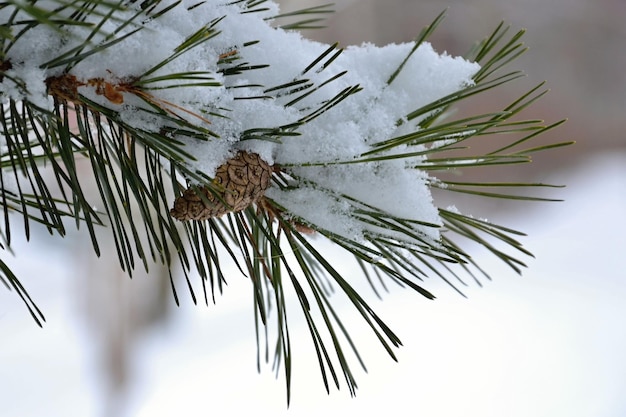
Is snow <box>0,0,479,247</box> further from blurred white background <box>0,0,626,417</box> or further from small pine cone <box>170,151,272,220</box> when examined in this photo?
blurred white background <box>0,0,626,417</box>

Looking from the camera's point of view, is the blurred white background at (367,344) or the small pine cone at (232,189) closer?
the small pine cone at (232,189)

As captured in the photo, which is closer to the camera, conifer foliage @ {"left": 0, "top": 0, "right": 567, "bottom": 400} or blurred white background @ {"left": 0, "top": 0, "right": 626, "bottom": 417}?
conifer foliage @ {"left": 0, "top": 0, "right": 567, "bottom": 400}

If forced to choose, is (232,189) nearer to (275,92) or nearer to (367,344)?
(275,92)

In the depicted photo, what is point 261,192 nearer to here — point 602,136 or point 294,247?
point 294,247

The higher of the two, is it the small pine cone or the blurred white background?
the blurred white background

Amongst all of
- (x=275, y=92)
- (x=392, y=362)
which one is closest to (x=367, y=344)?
(x=392, y=362)

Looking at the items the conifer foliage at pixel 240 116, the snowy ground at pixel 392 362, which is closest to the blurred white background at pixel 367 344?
the snowy ground at pixel 392 362

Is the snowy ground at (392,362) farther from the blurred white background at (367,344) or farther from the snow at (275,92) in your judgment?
the snow at (275,92)

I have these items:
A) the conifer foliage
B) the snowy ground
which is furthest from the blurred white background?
the conifer foliage

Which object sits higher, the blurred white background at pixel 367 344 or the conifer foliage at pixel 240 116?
the blurred white background at pixel 367 344
